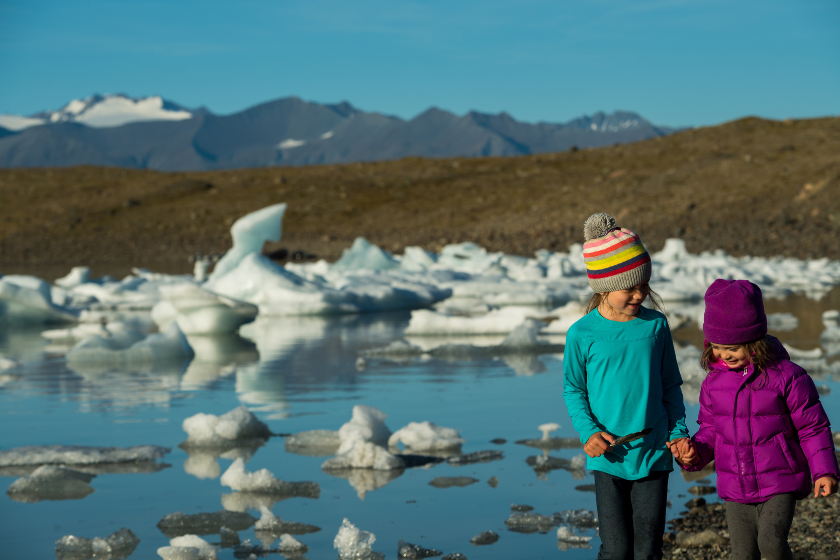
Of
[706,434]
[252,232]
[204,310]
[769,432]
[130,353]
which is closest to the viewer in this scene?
[769,432]

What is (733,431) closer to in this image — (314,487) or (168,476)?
(314,487)

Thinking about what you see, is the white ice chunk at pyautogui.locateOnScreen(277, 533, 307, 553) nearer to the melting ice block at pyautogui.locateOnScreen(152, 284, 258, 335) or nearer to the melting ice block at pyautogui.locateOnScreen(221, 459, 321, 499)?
the melting ice block at pyautogui.locateOnScreen(221, 459, 321, 499)

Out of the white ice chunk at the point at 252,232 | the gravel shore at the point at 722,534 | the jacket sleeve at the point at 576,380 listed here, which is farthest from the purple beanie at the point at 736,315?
the white ice chunk at the point at 252,232

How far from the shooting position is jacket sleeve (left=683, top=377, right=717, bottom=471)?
2781 mm

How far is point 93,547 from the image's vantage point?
356cm

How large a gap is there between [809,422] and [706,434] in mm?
292

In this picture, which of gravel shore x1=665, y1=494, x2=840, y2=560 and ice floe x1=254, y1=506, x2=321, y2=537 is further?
ice floe x1=254, y1=506, x2=321, y2=537

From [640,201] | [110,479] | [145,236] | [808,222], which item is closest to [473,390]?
[110,479]

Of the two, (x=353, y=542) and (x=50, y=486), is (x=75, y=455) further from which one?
(x=353, y=542)

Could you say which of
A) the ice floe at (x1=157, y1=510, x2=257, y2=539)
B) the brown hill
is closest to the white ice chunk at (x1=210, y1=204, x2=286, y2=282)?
the brown hill

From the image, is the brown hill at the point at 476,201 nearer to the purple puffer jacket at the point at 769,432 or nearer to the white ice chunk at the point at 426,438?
the white ice chunk at the point at 426,438

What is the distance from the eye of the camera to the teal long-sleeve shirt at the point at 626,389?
2.80 metres

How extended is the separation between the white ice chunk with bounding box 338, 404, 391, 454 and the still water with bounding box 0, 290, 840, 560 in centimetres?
26

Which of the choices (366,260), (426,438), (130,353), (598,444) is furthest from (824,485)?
(366,260)
